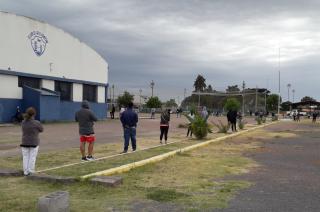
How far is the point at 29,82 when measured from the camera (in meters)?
36.7

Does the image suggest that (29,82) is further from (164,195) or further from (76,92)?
(164,195)

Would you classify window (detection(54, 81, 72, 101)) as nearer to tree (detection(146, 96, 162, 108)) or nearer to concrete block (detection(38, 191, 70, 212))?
concrete block (detection(38, 191, 70, 212))

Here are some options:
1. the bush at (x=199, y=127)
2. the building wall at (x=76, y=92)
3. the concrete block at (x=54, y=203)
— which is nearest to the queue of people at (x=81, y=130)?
the bush at (x=199, y=127)

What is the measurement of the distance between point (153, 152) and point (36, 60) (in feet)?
77.5

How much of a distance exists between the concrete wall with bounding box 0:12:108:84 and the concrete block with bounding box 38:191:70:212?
27.9 meters

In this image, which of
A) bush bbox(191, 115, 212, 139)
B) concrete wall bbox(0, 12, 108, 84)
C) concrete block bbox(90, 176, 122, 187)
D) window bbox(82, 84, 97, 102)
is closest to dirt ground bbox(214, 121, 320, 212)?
concrete block bbox(90, 176, 122, 187)

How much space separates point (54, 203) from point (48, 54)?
108 ft

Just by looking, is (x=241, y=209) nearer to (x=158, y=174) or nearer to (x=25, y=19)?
(x=158, y=174)

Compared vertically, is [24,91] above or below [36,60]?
below

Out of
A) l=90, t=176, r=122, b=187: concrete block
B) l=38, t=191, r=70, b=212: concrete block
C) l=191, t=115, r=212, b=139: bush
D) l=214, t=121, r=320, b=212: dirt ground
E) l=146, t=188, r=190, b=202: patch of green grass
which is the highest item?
l=191, t=115, r=212, b=139: bush

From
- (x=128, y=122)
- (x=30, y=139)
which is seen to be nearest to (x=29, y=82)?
(x=128, y=122)

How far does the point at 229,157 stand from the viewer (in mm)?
15586

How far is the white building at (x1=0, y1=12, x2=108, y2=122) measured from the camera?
33875 millimetres

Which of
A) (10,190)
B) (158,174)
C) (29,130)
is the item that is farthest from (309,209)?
(29,130)
